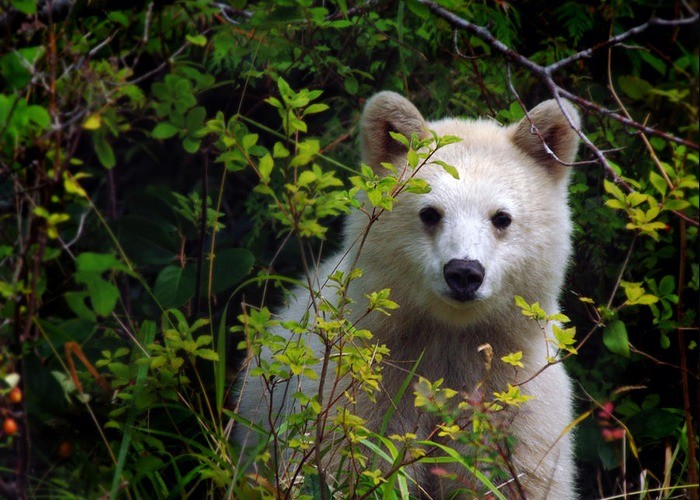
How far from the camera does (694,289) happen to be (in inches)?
196

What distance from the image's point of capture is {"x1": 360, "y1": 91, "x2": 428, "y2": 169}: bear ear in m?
4.49

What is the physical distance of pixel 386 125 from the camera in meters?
4.61

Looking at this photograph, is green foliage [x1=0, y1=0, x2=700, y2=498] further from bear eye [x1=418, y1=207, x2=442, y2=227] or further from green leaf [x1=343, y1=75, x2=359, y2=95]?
bear eye [x1=418, y1=207, x2=442, y2=227]

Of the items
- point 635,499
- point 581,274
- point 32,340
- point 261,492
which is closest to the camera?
point 32,340

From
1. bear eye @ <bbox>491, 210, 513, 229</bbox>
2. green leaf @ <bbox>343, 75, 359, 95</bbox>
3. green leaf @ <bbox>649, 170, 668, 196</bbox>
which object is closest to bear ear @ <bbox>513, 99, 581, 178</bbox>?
bear eye @ <bbox>491, 210, 513, 229</bbox>

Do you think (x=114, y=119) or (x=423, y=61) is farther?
(x=423, y=61)

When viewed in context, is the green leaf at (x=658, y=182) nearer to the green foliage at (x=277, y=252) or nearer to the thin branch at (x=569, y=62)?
the green foliage at (x=277, y=252)

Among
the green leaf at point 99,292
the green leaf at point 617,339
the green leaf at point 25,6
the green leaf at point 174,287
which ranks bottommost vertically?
the green leaf at point 617,339

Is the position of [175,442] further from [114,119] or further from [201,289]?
[114,119]

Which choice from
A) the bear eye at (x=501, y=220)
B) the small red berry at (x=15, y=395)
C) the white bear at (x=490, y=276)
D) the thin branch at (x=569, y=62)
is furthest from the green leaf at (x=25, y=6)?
the bear eye at (x=501, y=220)

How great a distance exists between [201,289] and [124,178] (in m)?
3.74

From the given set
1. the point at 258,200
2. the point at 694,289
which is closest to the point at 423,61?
the point at 258,200

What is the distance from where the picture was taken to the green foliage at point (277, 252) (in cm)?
333

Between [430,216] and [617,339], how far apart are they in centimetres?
106
